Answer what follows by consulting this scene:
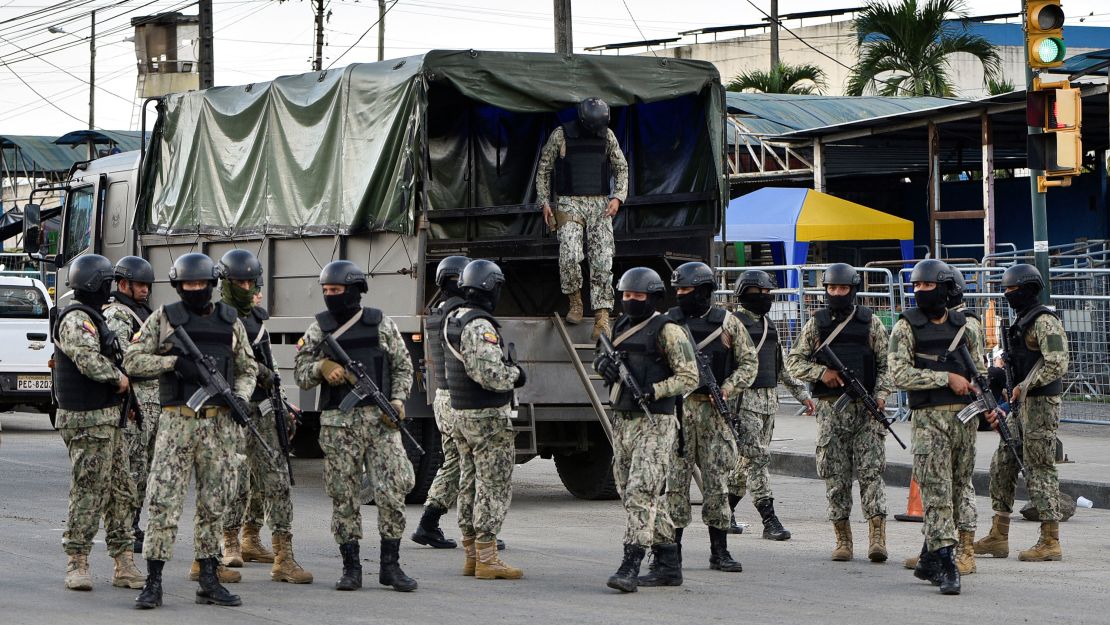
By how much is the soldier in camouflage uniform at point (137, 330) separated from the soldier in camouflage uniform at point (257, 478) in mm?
544

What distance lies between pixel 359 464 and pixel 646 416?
154 cm

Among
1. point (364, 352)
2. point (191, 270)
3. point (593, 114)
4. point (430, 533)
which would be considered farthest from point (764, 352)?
point (191, 270)

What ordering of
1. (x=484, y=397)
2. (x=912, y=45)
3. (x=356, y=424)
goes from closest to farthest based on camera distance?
1. (x=356, y=424)
2. (x=484, y=397)
3. (x=912, y=45)

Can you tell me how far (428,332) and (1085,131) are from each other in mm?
17454

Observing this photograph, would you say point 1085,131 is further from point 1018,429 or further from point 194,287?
point 194,287

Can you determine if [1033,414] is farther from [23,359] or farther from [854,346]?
[23,359]

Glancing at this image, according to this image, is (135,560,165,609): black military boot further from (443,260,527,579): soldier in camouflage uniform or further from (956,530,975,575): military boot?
(956,530,975,575): military boot

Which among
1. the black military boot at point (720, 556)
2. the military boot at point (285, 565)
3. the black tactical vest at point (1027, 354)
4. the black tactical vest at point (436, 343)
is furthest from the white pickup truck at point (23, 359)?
the black tactical vest at point (1027, 354)

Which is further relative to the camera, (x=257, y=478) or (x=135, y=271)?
(x=135, y=271)

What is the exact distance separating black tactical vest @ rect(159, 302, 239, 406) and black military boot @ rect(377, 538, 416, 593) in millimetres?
1181

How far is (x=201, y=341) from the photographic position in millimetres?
7699

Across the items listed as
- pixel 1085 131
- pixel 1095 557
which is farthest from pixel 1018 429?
pixel 1085 131

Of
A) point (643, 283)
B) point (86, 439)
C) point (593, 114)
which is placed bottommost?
point (86, 439)

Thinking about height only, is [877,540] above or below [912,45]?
below
